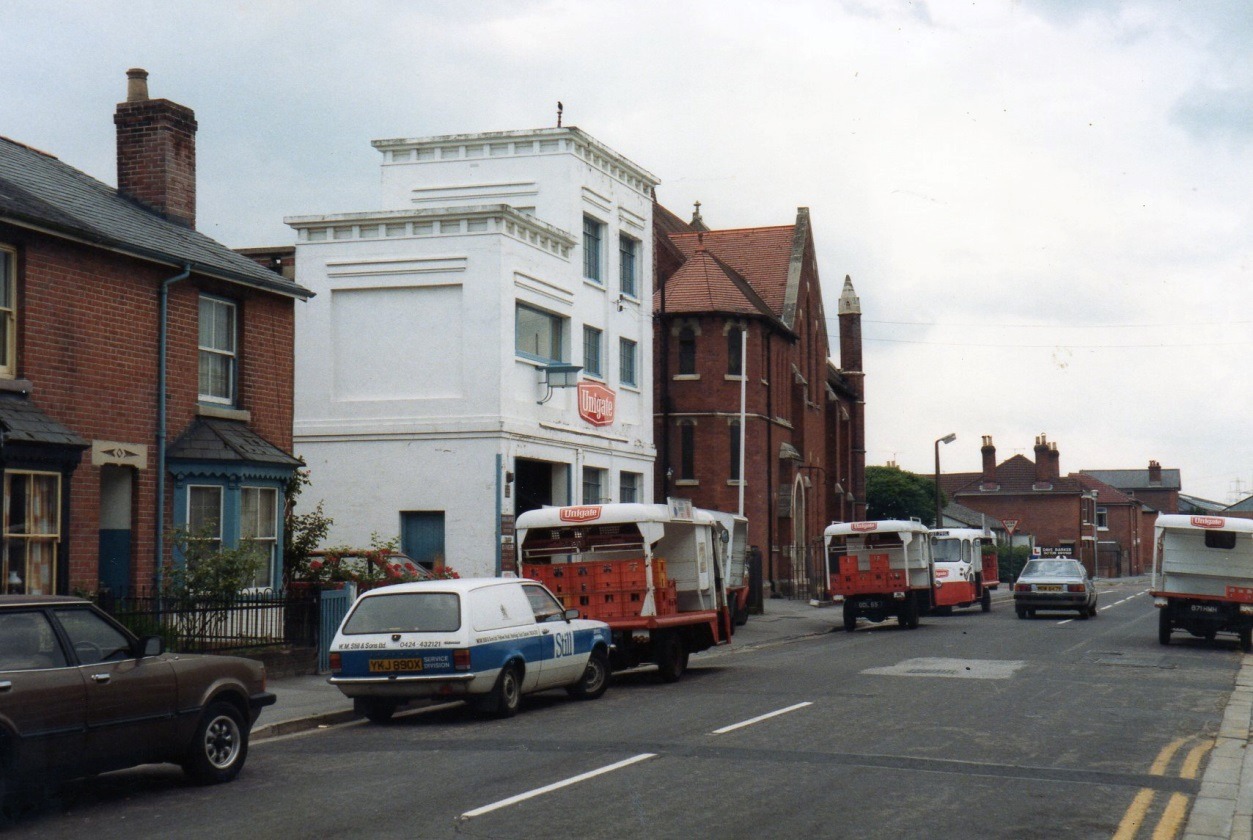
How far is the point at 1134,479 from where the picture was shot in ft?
521

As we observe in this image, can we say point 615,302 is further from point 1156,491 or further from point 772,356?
point 1156,491

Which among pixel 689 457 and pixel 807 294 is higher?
pixel 807 294

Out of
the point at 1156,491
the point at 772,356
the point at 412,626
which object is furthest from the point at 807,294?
the point at 1156,491

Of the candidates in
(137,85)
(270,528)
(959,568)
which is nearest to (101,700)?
(270,528)

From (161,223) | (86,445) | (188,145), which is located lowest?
(86,445)

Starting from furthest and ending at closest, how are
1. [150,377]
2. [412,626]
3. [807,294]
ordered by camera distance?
[807,294]
[150,377]
[412,626]

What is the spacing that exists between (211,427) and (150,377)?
1403mm

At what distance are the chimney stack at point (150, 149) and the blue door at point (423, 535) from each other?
836 cm

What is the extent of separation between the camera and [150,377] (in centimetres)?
2030

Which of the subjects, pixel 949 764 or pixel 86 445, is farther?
pixel 86 445

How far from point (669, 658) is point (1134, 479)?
151m

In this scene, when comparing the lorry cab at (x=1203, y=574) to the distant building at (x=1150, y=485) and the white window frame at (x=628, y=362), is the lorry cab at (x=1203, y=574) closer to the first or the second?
the white window frame at (x=628, y=362)

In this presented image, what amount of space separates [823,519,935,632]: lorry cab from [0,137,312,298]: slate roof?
52.3 feet

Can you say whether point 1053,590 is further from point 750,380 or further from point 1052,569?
point 750,380
